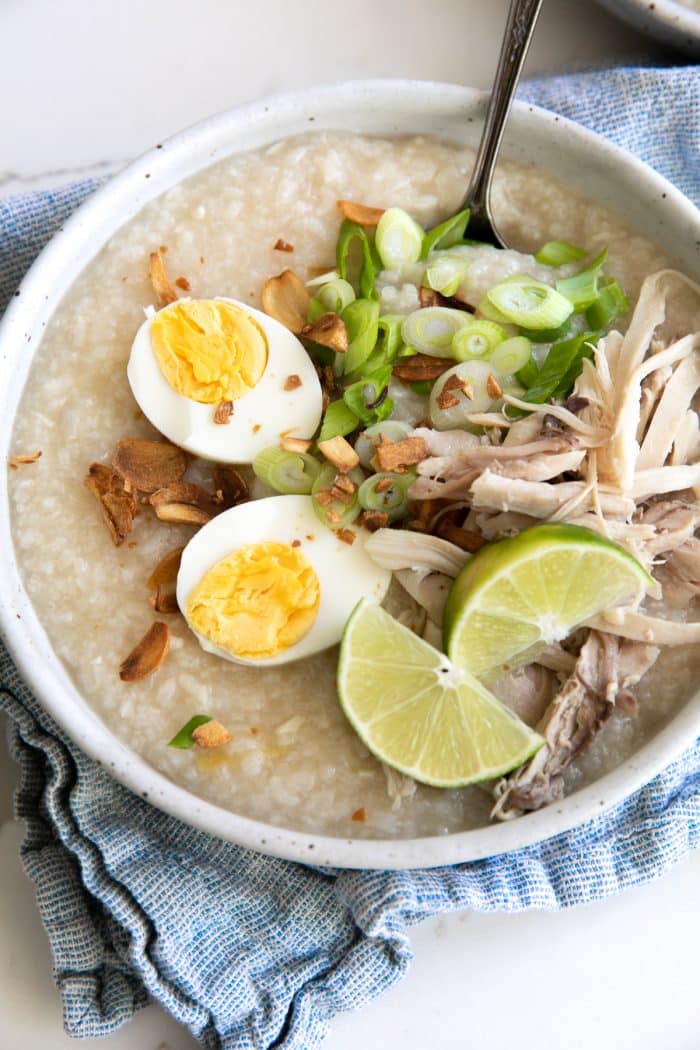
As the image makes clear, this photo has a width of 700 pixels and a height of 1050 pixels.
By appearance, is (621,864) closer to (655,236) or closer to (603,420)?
(603,420)

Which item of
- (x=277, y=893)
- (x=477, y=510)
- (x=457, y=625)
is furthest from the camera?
(x=277, y=893)

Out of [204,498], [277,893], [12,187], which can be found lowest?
[277,893]

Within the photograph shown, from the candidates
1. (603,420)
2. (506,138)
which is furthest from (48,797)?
(506,138)

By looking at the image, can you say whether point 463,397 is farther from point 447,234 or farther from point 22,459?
point 22,459

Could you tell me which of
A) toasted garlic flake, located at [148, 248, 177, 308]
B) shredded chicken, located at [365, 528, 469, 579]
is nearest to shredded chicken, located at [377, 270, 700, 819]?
shredded chicken, located at [365, 528, 469, 579]

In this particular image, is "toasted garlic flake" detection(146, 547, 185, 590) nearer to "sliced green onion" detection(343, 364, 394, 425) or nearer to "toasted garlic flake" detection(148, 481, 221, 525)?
"toasted garlic flake" detection(148, 481, 221, 525)

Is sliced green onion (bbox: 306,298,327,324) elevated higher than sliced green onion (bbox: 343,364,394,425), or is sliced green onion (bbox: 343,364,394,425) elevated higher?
sliced green onion (bbox: 306,298,327,324)
